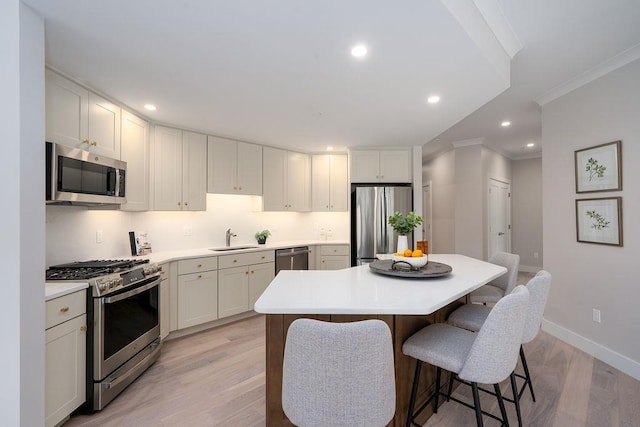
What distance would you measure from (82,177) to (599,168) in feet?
14.3

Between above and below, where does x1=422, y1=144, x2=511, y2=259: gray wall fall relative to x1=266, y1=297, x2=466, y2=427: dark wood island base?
above

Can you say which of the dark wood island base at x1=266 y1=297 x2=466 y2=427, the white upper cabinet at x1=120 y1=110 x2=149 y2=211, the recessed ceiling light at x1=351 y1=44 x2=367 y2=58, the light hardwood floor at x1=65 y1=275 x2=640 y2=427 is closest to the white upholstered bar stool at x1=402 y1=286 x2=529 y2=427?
the dark wood island base at x1=266 y1=297 x2=466 y2=427

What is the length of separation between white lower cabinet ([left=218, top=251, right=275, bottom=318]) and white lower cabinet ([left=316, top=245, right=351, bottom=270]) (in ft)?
2.70

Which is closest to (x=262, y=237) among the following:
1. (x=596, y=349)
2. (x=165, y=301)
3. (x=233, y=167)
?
(x=233, y=167)

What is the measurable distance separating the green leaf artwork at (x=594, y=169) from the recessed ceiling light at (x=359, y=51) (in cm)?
247

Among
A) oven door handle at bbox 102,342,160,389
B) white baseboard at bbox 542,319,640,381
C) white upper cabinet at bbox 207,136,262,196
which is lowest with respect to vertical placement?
white baseboard at bbox 542,319,640,381

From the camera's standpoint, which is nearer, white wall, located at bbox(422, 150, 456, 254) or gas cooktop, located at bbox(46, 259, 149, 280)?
gas cooktop, located at bbox(46, 259, 149, 280)

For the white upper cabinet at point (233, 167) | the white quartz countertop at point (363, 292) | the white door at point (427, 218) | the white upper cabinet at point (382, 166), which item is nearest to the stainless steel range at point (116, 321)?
the white quartz countertop at point (363, 292)

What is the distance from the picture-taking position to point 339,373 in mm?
1010

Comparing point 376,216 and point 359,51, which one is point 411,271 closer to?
point 359,51

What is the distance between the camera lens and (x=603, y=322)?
256cm

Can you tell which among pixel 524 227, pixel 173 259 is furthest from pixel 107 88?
pixel 524 227

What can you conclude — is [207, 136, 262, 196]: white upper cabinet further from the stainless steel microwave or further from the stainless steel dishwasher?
the stainless steel microwave

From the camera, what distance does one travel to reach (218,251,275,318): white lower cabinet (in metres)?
3.38
